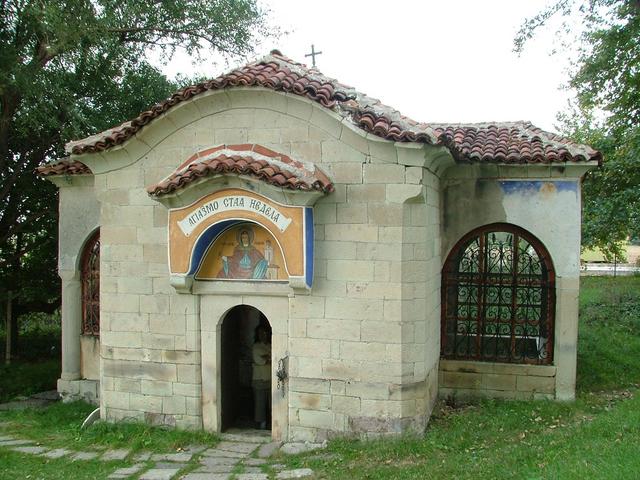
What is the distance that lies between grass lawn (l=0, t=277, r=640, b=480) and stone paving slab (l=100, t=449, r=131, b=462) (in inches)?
5.3

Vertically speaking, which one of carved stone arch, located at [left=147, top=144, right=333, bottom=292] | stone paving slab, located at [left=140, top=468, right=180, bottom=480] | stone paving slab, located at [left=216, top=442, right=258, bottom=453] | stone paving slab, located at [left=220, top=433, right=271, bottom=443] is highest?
carved stone arch, located at [left=147, top=144, right=333, bottom=292]

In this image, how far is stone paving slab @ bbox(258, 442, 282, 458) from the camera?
6816 mm

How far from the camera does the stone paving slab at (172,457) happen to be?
6.71 m

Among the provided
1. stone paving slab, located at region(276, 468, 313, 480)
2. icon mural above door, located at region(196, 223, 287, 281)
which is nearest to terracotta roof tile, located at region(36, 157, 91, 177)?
icon mural above door, located at region(196, 223, 287, 281)

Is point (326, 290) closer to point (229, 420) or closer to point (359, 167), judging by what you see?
point (359, 167)

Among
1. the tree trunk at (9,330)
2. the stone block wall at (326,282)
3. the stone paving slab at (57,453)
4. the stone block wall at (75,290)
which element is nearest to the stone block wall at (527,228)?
the stone block wall at (326,282)

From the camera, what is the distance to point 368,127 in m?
6.59

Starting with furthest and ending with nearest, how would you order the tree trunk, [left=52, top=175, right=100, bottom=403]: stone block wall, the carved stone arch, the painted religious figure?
the tree trunk < [left=52, top=175, right=100, bottom=403]: stone block wall < the painted religious figure < the carved stone arch

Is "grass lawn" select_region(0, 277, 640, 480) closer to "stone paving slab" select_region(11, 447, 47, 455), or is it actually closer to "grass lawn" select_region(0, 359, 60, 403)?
"stone paving slab" select_region(11, 447, 47, 455)

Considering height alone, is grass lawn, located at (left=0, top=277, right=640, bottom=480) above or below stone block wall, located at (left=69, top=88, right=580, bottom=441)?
below

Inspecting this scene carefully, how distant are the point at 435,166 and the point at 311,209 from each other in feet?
5.79

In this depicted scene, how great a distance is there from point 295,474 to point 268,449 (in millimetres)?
972

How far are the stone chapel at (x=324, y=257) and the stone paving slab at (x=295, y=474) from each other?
898 mm

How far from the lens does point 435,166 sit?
7375mm
